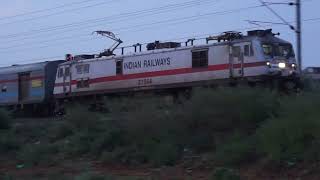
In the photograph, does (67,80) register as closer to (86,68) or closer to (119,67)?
(86,68)

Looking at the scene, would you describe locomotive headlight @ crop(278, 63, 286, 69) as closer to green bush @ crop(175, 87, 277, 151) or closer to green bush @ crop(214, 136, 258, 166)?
green bush @ crop(175, 87, 277, 151)

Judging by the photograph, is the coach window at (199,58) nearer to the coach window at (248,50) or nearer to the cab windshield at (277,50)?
the coach window at (248,50)

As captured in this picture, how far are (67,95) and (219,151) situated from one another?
24133 millimetres

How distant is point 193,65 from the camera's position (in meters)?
32.4

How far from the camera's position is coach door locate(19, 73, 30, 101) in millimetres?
44594

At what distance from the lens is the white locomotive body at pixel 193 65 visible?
30344 mm

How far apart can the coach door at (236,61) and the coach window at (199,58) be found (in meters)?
1.46

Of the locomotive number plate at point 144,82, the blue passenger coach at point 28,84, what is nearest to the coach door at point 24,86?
the blue passenger coach at point 28,84

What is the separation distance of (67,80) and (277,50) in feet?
48.1

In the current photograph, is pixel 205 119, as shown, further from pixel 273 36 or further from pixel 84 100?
pixel 84 100

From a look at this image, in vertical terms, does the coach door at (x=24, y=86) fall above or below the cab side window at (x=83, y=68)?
below

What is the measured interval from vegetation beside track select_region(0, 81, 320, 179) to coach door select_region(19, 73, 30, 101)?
2002 cm

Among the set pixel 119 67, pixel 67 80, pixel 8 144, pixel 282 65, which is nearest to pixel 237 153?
pixel 8 144

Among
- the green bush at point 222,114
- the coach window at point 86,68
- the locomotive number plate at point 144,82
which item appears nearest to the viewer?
the green bush at point 222,114
